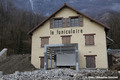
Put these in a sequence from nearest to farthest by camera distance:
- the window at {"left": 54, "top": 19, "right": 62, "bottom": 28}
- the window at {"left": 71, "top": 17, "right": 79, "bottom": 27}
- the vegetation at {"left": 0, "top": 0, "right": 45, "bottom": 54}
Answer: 1. the window at {"left": 71, "top": 17, "right": 79, "bottom": 27}
2. the window at {"left": 54, "top": 19, "right": 62, "bottom": 28}
3. the vegetation at {"left": 0, "top": 0, "right": 45, "bottom": 54}

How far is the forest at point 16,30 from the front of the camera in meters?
40.6

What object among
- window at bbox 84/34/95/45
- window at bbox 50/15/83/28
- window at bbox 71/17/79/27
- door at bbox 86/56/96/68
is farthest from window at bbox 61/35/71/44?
door at bbox 86/56/96/68

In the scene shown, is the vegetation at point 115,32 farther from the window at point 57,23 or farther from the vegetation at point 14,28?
the window at point 57,23

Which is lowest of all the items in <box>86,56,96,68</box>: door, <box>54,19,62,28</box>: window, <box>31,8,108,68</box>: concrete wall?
<box>86,56,96,68</box>: door

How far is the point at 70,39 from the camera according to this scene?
68.0 ft

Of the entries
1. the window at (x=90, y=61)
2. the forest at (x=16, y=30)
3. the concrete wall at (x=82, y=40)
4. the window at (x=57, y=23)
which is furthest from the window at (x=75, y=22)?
the forest at (x=16, y=30)

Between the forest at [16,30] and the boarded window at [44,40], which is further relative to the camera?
the forest at [16,30]

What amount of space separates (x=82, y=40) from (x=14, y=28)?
113ft

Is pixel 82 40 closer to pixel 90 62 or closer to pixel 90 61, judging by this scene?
pixel 90 61

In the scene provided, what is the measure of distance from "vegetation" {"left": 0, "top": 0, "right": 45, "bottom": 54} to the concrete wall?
1655 centimetres

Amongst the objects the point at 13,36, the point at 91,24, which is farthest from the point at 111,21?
the point at 91,24

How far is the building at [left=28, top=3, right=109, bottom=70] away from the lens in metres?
19.6

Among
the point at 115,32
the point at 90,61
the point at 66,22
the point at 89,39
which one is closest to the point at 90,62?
the point at 90,61

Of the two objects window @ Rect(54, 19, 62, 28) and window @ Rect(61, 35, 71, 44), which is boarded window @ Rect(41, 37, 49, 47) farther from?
window @ Rect(61, 35, 71, 44)
